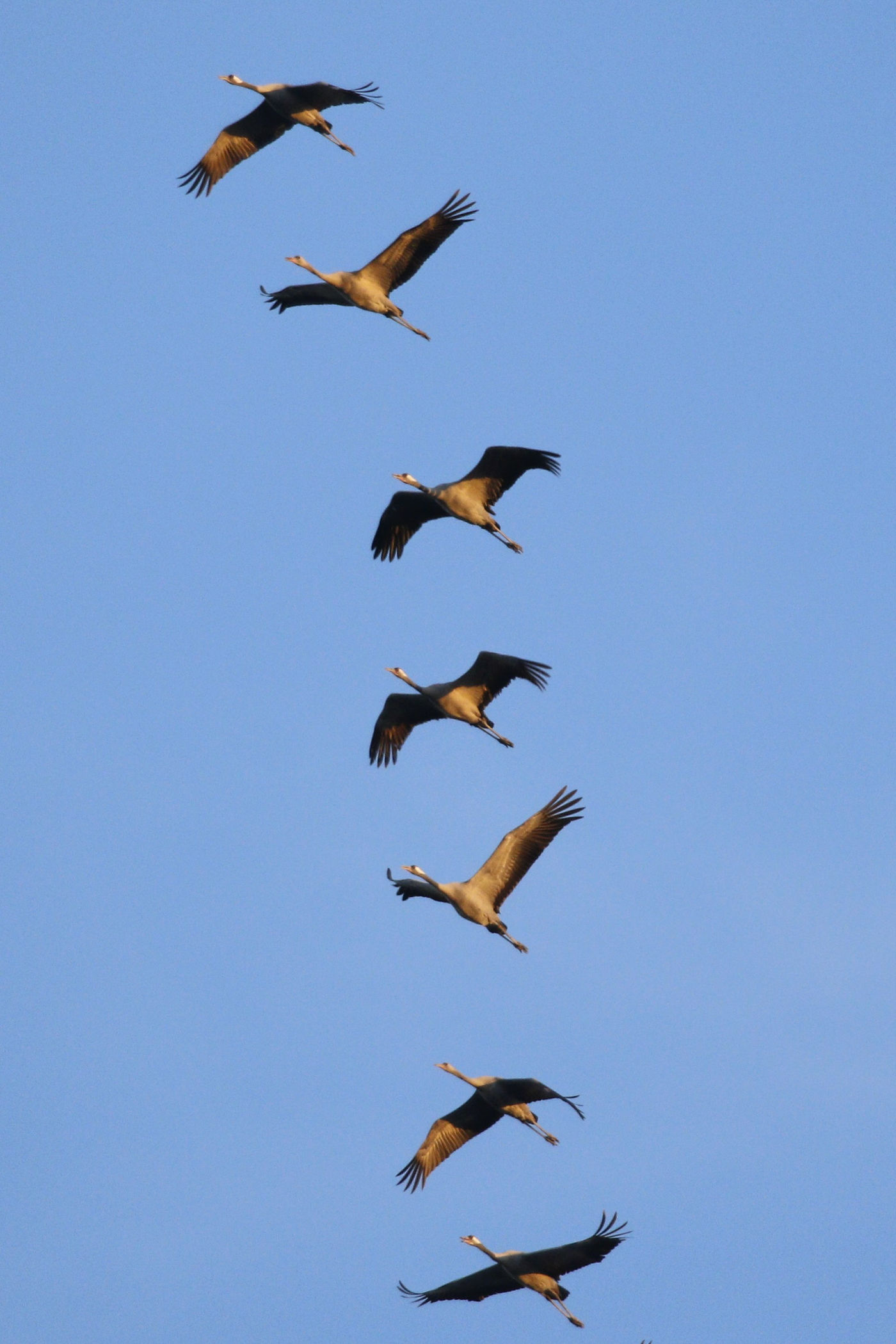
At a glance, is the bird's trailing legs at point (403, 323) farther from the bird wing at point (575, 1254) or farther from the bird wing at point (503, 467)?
the bird wing at point (575, 1254)

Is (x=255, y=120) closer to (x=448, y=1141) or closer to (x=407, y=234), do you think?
(x=407, y=234)

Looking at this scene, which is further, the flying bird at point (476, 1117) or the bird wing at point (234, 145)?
the bird wing at point (234, 145)

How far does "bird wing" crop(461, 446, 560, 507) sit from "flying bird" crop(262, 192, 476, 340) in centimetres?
218

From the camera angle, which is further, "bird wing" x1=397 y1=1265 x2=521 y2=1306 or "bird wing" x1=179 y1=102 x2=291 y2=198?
"bird wing" x1=179 y1=102 x2=291 y2=198

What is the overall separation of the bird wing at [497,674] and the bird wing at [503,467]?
264 centimetres

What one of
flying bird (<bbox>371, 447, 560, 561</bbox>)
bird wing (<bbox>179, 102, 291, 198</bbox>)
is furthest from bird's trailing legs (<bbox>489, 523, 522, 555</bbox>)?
bird wing (<bbox>179, 102, 291, 198</bbox>)

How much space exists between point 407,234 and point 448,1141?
1296 centimetres

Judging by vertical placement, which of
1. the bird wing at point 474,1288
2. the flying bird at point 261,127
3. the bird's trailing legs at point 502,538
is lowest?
the bird wing at point 474,1288

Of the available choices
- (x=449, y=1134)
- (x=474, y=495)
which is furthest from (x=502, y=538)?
(x=449, y=1134)

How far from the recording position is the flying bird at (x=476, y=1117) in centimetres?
2611

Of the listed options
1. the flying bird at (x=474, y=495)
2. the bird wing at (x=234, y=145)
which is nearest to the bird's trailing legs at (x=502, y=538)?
the flying bird at (x=474, y=495)

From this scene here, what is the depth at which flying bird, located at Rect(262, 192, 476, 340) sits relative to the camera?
28578 mm

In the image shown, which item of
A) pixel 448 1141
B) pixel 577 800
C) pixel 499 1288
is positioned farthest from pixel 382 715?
pixel 499 1288

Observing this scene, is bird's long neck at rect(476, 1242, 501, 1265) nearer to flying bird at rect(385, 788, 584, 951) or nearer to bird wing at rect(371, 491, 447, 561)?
flying bird at rect(385, 788, 584, 951)
